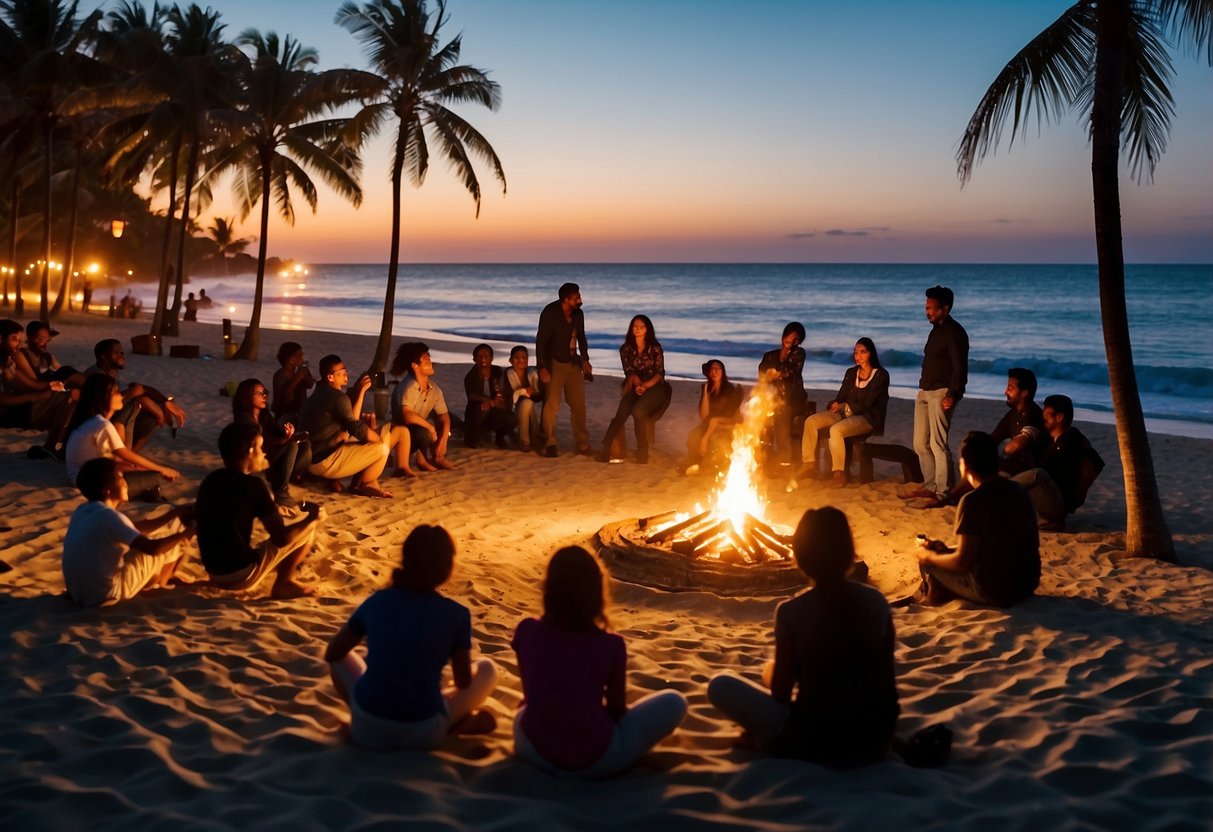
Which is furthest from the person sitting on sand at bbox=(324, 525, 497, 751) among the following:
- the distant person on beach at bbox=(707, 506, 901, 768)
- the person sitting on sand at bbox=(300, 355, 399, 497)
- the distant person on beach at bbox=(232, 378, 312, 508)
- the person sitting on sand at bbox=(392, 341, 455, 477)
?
the person sitting on sand at bbox=(392, 341, 455, 477)

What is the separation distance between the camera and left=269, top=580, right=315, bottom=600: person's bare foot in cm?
619

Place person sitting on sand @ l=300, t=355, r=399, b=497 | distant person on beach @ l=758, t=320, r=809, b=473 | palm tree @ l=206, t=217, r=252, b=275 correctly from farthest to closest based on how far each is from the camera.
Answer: palm tree @ l=206, t=217, r=252, b=275 → distant person on beach @ l=758, t=320, r=809, b=473 → person sitting on sand @ l=300, t=355, r=399, b=497

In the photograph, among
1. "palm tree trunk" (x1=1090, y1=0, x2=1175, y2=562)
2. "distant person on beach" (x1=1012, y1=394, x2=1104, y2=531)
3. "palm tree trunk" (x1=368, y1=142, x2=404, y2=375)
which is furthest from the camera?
"palm tree trunk" (x1=368, y1=142, x2=404, y2=375)

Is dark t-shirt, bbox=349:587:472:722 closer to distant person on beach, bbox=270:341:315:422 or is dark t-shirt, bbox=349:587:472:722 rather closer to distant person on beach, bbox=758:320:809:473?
distant person on beach, bbox=270:341:315:422

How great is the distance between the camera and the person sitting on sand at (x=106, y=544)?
5.33 meters

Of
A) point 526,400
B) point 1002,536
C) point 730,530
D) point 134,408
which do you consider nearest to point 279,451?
point 134,408

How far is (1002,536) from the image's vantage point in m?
5.88

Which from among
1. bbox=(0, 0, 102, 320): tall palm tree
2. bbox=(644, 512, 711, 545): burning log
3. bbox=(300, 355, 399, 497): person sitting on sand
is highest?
bbox=(0, 0, 102, 320): tall palm tree

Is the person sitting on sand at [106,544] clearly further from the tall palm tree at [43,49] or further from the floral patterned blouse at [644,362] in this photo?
the tall palm tree at [43,49]

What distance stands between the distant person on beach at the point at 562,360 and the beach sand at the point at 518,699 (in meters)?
2.96

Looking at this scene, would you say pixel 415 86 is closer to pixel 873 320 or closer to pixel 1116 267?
pixel 1116 267

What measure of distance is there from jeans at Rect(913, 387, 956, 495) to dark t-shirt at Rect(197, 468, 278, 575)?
628 cm

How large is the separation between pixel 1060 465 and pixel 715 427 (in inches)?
146

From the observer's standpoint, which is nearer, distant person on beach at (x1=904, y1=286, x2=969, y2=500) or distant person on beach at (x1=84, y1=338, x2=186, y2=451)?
distant person on beach at (x1=84, y1=338, x2=186, y2=451)
